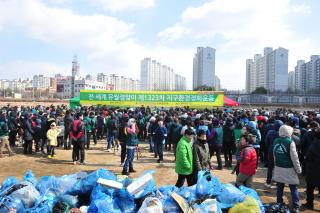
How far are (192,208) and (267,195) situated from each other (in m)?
3.65

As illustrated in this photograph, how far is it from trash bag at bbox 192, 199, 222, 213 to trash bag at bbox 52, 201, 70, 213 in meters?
2.05

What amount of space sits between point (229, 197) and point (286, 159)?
6.01 feet

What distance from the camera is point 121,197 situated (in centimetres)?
488

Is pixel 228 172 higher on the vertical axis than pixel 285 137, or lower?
lower

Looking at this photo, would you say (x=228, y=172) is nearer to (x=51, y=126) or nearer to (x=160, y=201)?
(x=160, y=201)

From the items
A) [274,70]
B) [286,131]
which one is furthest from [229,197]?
[274,70]

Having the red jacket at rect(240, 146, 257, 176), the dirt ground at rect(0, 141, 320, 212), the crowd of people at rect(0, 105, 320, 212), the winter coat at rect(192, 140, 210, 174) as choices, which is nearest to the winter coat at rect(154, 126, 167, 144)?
the crowd of people at rect(0, 105, 320, 212)

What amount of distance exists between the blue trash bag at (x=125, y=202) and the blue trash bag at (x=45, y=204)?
1.06m

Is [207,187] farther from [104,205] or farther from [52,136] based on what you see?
[52,136]

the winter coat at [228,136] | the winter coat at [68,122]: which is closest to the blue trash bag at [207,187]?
the winter coat at [228,136]

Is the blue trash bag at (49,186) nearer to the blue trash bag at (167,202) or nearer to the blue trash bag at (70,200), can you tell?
the blue trash bag at (70,200)

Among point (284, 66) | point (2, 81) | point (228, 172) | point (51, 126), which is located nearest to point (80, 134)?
point (51, 126)

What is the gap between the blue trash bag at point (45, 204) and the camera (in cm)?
464

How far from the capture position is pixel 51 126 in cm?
1170
